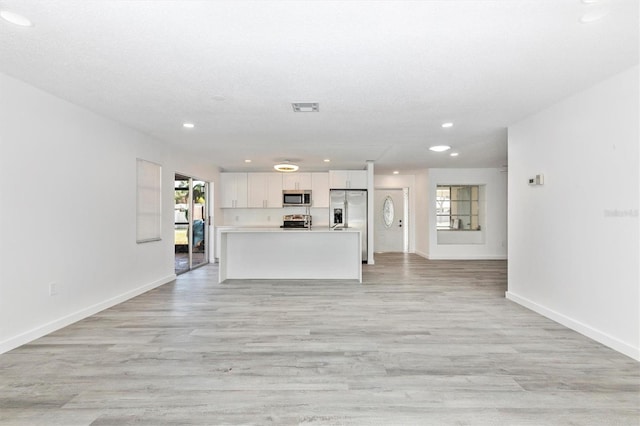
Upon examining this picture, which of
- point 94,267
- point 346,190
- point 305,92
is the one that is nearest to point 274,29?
point 305,92

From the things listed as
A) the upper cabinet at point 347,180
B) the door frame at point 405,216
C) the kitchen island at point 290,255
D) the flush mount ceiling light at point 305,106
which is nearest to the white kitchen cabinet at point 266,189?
the upper cabinet at point 347,180

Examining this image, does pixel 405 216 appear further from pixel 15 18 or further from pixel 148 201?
pixel 15 18

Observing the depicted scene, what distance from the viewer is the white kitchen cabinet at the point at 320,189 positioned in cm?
870

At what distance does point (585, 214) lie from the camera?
10.6ft

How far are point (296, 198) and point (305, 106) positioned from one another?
5.06 meters

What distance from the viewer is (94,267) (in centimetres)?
397

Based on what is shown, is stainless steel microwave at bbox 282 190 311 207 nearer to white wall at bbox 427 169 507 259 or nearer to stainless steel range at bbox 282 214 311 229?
stainless steel range at bbox 282 214 311 229

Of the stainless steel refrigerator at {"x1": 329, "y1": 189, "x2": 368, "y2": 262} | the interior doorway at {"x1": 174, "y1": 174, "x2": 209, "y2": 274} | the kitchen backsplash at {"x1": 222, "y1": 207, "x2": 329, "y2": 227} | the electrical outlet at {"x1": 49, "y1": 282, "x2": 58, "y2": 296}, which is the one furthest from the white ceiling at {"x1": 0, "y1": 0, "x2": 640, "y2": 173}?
the kitchen backsplash at {"x1": 222, "y1": 207, "x2": 329, "y2": 227}

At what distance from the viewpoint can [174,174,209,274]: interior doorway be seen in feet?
22.9

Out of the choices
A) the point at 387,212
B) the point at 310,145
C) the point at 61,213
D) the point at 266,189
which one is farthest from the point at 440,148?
the point at 61,213

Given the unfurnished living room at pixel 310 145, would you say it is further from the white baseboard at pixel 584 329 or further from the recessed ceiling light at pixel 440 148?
the recessed ceiling light at pixel 440 148

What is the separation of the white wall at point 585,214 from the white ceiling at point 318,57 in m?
0.31

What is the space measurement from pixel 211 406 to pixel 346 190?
665 cm

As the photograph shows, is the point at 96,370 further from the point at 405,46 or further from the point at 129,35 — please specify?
the point at 405,46
